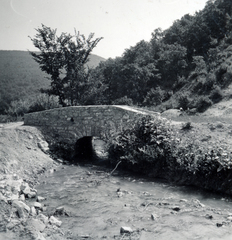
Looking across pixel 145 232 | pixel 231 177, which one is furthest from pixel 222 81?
pixel 145 232

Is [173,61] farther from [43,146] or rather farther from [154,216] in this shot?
[154,216]

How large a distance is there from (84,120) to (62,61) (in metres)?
5.77

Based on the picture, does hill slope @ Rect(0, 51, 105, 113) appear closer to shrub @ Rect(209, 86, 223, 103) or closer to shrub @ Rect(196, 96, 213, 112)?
shrub @ Rect(196, 96, 213, 112)

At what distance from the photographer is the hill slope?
129 feet

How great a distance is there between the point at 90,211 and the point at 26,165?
13.7 ft

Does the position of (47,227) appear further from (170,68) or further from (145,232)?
(170,68)

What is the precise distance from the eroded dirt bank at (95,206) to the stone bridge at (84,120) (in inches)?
76.5

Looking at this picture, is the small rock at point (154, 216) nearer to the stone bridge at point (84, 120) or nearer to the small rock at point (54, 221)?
the small rock at point (54, 221)

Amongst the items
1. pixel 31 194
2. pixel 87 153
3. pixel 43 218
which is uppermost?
pixel 43 218

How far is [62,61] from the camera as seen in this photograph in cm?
1519

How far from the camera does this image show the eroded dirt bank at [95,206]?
507 cm

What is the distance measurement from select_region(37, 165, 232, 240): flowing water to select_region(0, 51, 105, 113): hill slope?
26978mm

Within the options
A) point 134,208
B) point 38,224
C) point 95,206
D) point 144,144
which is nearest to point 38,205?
point 38,224

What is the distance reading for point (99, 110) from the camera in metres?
10.8
